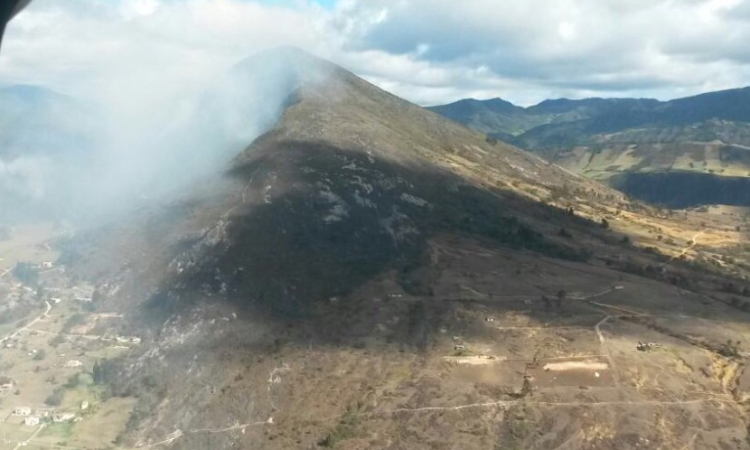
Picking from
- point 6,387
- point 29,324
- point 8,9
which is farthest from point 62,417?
point 8,9

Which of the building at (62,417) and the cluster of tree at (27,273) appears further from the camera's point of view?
the cluster of tree at (27,273)

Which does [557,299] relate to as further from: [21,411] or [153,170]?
[153,170]

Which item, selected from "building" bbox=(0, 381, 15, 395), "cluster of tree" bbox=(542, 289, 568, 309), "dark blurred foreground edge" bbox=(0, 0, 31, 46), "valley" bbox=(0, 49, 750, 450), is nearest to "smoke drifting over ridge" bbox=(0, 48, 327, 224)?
"valley" bbox=(0, 49, 750, 450)

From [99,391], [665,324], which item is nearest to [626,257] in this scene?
[665,324]

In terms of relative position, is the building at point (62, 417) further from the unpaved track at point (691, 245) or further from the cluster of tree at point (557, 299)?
the unpaved track at point (691, 245)

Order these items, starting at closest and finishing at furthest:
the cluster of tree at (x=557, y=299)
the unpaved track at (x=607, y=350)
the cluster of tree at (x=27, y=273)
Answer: the unpaved track at (x=607, y=350), the cluster of tree at (x=557, y=299), the cluster of tree at (x=27, y=273)

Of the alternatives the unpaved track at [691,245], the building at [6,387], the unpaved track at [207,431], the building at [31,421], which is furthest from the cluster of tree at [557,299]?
the building at [6,387]

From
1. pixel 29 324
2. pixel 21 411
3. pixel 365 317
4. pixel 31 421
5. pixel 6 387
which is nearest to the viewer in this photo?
pixel 31 421
